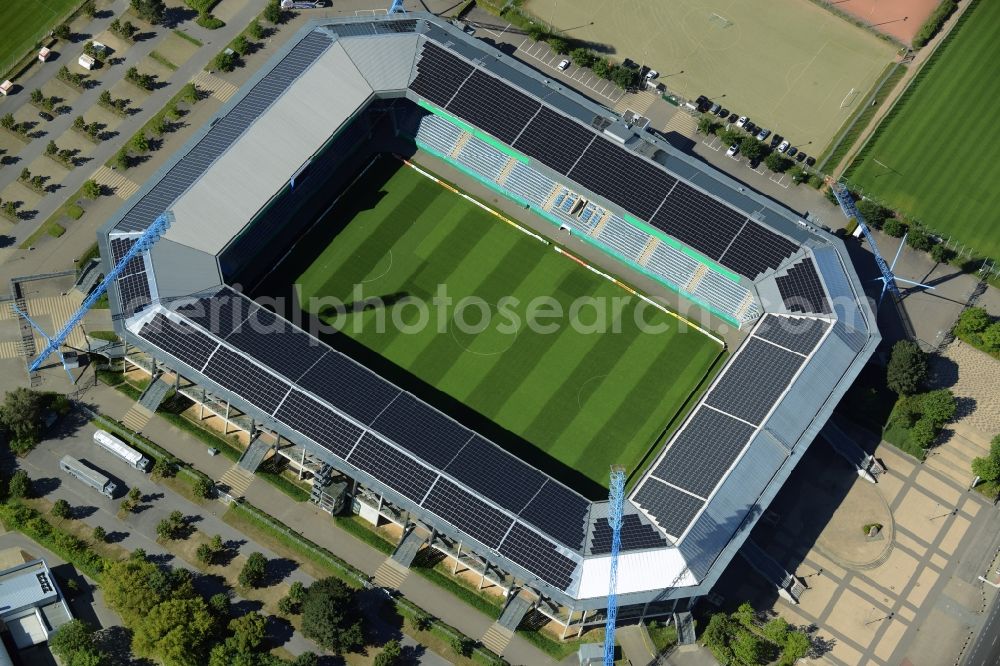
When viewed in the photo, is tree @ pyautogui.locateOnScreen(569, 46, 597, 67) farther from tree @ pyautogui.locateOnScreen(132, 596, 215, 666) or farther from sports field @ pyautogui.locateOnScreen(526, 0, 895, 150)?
tree @ pyautogui.locateOnScreen(132, 596, 215, 666)

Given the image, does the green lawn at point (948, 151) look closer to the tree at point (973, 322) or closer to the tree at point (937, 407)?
the tree at point (973, 322)

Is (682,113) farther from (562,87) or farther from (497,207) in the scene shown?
(497,207)

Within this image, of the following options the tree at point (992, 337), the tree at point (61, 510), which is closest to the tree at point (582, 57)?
the tree at point (992, 337)

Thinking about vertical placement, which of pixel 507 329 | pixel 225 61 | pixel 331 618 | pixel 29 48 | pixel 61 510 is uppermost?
pixel 225 61

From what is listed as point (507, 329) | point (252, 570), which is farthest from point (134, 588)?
point (507, 329)

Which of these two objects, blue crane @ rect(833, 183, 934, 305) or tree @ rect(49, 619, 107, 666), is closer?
tree @ rect(49, 619, 107, 666)

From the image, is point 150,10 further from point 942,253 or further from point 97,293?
point 942,253

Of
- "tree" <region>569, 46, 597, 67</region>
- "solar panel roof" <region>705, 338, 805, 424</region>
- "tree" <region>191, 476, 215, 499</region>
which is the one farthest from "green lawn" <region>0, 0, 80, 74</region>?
"solar panel roof" <region>705, 338, 805, 424</region>
